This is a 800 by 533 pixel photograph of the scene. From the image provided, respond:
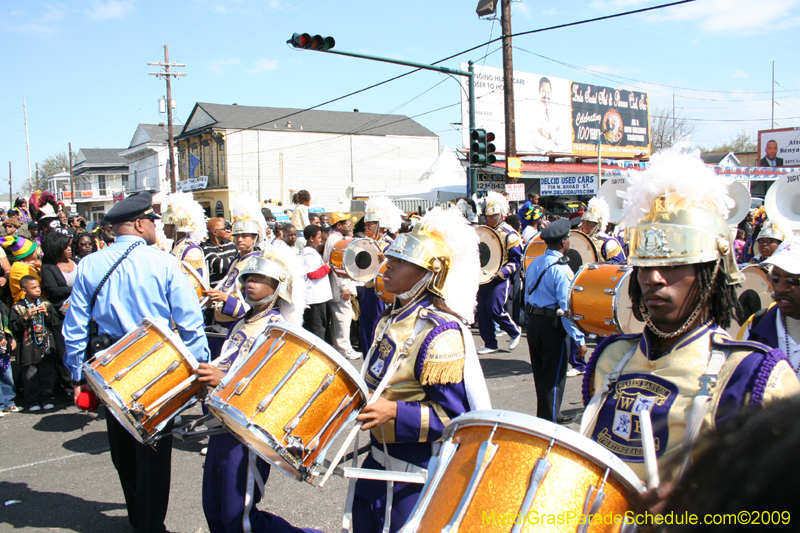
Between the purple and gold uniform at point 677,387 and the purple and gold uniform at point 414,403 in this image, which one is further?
the purple and gold uniform at point 414,403

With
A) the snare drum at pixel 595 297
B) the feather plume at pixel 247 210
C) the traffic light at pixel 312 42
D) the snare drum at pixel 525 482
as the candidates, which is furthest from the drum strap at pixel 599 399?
the traffic light at pixel 312 42

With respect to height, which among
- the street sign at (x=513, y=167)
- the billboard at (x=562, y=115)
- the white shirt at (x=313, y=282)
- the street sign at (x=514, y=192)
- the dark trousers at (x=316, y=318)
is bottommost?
the dark trousers at (x=316, y=318)

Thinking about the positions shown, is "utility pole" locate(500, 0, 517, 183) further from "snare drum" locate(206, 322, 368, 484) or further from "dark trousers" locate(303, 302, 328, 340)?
"snare drum" locate(206, 322, 368, 484)

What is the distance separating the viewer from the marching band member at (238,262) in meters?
5.59

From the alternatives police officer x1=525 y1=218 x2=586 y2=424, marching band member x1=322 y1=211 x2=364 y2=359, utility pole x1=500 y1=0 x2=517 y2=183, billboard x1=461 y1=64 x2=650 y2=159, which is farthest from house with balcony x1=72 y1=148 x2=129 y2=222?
police officer x1=525 y1=218 x2=586 y2=424

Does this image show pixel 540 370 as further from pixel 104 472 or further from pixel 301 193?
pixel 301 193

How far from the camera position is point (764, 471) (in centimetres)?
66

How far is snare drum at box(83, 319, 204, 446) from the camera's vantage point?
10.5 ft

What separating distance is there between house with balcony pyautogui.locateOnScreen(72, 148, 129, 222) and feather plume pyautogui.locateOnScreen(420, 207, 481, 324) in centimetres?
6701

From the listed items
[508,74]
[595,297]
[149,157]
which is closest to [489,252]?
[595,297]

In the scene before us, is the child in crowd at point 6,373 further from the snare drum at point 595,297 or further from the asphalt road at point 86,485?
the snare drum at point 595,297

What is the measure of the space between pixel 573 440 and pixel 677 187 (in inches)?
38.1

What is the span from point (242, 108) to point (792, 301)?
158 feet

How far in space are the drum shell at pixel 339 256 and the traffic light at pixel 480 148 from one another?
5727 mm
